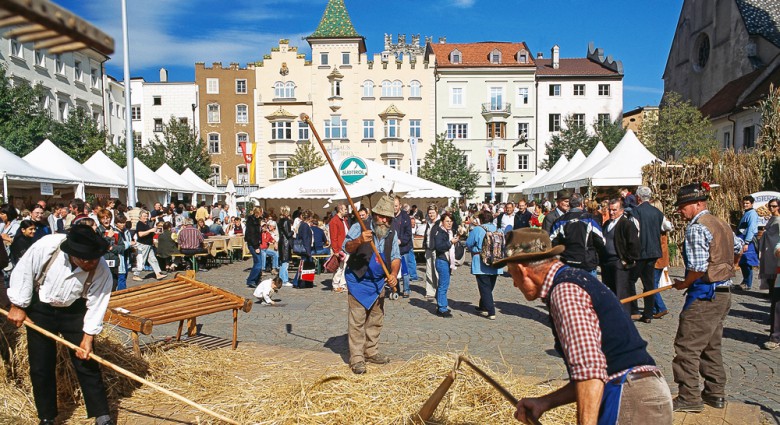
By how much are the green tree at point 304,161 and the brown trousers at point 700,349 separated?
41.4m

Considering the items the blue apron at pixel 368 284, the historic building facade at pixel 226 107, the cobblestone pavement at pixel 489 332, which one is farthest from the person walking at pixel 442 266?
the historic building facade at pixel 226 107

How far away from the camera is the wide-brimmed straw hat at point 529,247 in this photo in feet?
8.46

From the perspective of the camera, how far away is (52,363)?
4.58 m

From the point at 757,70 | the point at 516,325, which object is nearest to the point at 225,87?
the point at 757,70

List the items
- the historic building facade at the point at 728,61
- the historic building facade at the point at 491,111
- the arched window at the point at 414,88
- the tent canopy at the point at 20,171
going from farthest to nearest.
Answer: the historic building facade at the point at 491,111 → the arched window at the point at 414,88 → the historic building facade at the point at 728,61 → the tent canopy at the point at 20,171

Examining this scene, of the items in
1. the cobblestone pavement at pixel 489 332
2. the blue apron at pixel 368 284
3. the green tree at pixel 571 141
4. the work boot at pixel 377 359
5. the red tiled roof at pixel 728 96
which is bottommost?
the cobblestone pavement at pixel 489 332

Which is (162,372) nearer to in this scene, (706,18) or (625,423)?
(625,423)

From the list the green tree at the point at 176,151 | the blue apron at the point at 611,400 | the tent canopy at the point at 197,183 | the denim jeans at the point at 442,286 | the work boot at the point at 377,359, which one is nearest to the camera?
the blue apron at the point at 611,400

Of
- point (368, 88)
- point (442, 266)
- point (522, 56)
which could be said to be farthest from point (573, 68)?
point (442, 266)

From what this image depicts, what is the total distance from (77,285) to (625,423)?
3.98 meters

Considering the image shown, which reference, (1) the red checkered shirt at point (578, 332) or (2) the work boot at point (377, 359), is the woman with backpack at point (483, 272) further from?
(1) the red checkered shirt at point (578, 332)

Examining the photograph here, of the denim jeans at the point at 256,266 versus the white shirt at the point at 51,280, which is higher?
the white shirt at the point at 51,280

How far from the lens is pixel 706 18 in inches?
1731

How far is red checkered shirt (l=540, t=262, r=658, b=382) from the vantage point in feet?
7.66
